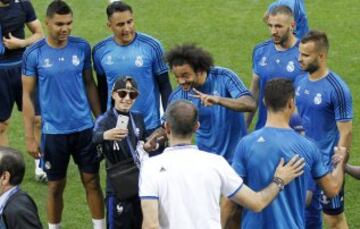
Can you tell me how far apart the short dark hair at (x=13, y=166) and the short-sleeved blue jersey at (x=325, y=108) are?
265cm

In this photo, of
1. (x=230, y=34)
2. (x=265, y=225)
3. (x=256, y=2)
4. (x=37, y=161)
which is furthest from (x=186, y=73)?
(x=256, y=2)

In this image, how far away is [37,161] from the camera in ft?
32.1

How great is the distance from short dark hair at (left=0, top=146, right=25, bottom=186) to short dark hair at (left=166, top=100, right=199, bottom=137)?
987mm

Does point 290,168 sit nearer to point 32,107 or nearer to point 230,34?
point 32,107

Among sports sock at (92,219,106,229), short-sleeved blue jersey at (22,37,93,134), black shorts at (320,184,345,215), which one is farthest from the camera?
sports sock at (92,219,106,229)

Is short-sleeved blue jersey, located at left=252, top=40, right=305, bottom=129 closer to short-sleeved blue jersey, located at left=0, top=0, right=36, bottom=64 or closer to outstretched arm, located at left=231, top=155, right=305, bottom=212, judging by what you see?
outstretched arm, located at left=231, top=155, right=305, bottom=212

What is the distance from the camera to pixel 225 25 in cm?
1581

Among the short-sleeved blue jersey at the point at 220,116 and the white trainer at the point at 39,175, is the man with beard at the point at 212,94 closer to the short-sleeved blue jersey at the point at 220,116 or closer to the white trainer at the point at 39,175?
the short-sleeved blue jersey at the point at 220,116

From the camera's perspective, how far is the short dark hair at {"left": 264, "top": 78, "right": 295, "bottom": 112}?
5895 mm

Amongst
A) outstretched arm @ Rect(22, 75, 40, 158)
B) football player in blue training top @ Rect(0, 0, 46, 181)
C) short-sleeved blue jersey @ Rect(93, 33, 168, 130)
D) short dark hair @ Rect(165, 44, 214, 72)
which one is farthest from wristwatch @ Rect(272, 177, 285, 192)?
football player in blue training top @ Rect(0, 0, 46, 181)

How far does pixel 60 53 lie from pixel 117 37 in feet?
1.78

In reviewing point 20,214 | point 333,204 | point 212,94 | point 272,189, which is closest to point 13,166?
point 20,214

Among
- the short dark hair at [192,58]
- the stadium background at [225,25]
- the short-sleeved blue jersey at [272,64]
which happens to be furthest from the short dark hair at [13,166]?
the stadium background at [225,25]

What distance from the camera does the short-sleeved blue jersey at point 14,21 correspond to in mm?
9539
